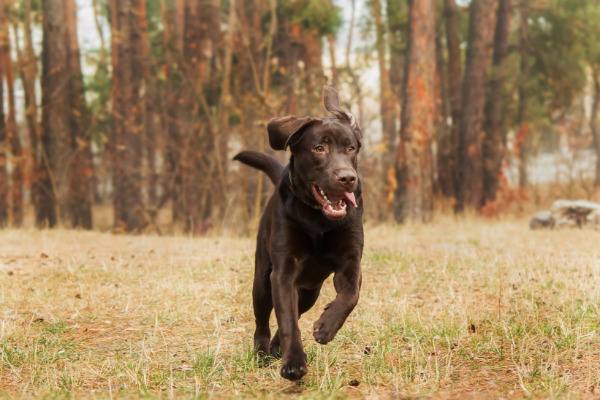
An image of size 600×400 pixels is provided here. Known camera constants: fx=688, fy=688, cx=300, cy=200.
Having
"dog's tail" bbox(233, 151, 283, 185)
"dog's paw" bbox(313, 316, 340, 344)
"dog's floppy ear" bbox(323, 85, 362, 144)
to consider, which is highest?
"dog's floppy ear" bbox(323, 85, 362, 144)

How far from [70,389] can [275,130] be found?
5.95 ft

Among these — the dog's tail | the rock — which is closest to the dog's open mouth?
the dog's tail

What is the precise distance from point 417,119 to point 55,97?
24.8 feet

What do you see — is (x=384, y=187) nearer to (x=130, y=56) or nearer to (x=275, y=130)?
(x=130, y=56)

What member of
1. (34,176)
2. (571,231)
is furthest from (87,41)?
(571,231)

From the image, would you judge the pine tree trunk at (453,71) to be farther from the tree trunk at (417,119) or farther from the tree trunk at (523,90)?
the tree trunk at (417,119)

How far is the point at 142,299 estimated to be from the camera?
20.0 ft

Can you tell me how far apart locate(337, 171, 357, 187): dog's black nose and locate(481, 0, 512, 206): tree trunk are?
13.8 m

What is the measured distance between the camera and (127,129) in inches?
624

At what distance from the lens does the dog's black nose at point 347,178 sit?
3.65m

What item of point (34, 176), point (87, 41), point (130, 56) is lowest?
point (34, 176)

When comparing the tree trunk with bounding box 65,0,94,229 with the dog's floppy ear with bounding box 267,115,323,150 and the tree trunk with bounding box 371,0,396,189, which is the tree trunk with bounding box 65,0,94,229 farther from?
the dog's floppy ear with bounding box 267,115,323,150

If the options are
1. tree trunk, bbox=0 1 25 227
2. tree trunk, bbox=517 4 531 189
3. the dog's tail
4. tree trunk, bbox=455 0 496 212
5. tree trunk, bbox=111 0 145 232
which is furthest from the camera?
tree trunk, bbox=517 4 531 189

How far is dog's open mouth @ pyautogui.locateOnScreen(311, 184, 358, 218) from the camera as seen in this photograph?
3715 mm
